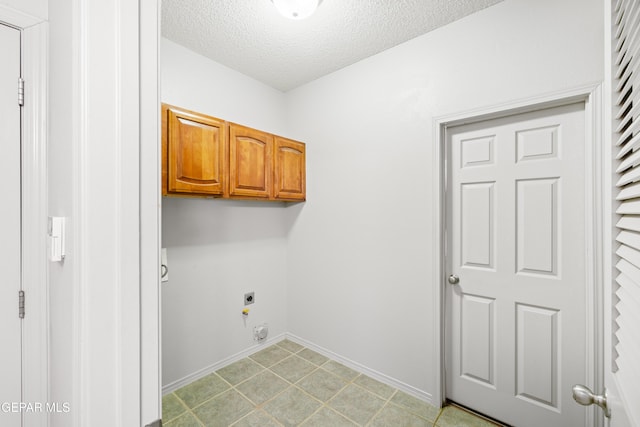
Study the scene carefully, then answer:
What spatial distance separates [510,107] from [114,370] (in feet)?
7.16

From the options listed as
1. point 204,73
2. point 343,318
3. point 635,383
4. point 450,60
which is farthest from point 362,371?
point 204,73

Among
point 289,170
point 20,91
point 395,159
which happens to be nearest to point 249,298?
point 289,170

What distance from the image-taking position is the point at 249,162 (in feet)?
7.50

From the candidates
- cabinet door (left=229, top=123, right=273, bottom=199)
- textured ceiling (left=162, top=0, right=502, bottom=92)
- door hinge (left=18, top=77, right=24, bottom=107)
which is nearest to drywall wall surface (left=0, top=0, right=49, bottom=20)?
door hinge (left=18, top=77, right=24, bottom=107)

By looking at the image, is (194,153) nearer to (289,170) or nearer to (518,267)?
(289,170)

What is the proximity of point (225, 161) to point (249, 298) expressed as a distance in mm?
1328

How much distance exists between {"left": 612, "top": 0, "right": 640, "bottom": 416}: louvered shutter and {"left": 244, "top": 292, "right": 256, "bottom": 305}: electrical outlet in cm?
245

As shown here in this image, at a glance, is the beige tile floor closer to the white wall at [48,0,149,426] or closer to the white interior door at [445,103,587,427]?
the white interior door at [445,103,587,427]

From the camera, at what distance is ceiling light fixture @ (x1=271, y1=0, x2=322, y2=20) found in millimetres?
1590

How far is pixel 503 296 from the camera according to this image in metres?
1.80

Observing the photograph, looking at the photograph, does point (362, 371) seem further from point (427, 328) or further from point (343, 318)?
point (427, 328)

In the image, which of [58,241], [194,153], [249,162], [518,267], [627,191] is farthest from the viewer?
[249,162]

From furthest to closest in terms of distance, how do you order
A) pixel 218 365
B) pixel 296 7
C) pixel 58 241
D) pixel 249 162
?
1. pixel 218 365
2. pixel 249 162
3. pixel 296 7
4. pixel 58 241

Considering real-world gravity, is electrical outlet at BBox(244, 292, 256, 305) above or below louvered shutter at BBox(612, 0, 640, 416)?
below
